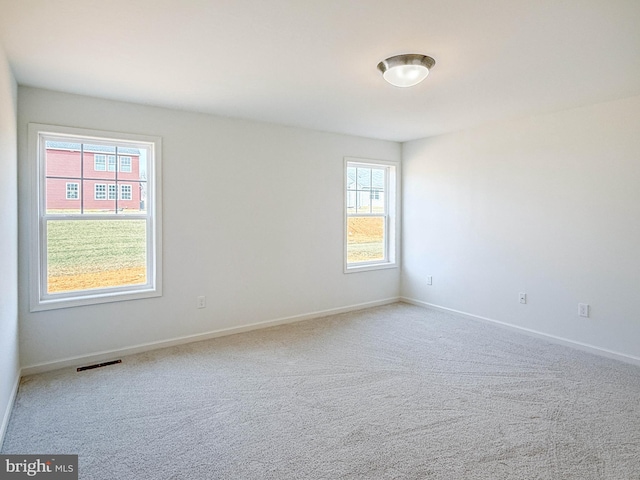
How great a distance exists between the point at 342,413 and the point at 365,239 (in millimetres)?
3228

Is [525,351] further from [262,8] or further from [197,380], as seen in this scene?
[262,8]

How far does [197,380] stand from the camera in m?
3.02

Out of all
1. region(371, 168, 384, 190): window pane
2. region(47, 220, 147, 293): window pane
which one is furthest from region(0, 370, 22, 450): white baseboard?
region(371, 168, 384, 190): window pane

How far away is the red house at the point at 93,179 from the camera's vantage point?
3.30 m

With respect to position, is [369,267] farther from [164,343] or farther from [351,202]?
[164,343]

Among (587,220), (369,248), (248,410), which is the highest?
(587,220)

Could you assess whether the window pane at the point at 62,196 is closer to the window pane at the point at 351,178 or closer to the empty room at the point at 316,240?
→ the empty room at the point at 316,240

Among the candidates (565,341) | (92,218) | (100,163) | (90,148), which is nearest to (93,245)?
(92,218)

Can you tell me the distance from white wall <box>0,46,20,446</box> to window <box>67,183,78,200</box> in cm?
43

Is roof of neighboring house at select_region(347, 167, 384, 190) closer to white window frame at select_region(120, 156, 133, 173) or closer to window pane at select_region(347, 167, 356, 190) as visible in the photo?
window pane at select_region(347, 167, 356, 190)

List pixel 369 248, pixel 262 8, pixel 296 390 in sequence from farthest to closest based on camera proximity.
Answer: pixel 369 248, pixel 296 390, pixel 262 8

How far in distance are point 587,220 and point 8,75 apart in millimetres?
4948

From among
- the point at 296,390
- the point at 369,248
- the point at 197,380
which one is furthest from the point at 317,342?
the point at 369,248

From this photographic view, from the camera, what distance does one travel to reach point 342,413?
2514 mm
